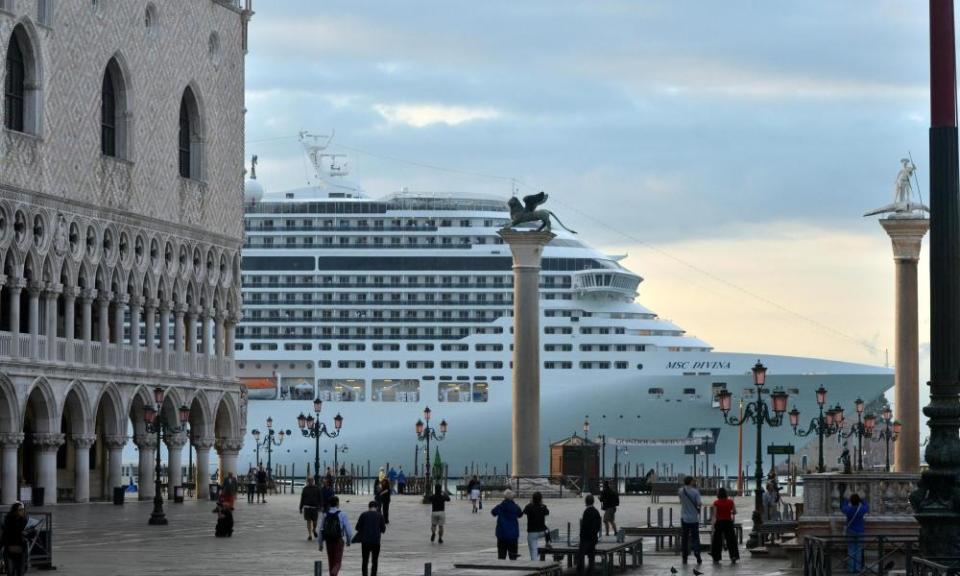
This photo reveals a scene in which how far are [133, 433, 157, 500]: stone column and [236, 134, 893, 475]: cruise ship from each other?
3352cm

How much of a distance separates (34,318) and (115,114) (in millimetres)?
7715

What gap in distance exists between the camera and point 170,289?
60.1 metres

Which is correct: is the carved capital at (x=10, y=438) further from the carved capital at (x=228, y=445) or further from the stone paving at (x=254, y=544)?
the carved capital at (x=228, y=445)

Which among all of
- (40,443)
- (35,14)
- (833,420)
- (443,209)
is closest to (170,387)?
(40,443)

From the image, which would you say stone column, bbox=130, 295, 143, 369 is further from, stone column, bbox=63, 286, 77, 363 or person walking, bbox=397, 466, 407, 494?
person walking, bbox=397, 466, 407, 494

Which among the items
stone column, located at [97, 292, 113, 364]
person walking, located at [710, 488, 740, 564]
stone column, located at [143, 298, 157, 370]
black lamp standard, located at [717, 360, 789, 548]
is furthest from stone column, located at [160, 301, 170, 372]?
person walking, located at [710, 488, 740, 564]

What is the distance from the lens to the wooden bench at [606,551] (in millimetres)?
26078

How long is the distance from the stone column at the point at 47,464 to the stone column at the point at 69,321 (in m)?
2.17

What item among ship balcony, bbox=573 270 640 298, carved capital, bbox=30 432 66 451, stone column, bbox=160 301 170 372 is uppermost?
ship balcony, bbox=573 270 640 298

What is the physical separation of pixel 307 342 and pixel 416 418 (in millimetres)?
6359

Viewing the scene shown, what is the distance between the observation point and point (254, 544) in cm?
3378

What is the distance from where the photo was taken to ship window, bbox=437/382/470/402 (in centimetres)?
9531

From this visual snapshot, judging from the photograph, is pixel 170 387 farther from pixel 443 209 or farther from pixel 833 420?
pixel 443 209

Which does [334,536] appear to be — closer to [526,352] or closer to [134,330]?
[526,352]
